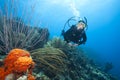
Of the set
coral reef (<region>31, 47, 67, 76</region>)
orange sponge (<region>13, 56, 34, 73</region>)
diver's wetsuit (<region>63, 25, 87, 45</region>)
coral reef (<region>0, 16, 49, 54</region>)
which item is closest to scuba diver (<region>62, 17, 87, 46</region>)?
diver's wetsuit (<region>63, 25, 87, 45</region>)

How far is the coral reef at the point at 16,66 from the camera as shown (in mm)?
3979

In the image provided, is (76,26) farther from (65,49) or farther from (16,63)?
(16,63)

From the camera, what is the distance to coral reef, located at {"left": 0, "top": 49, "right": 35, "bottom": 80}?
3.98 meters

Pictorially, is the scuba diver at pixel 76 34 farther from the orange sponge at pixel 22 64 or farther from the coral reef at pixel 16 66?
the orange sponge at pixel 22 64

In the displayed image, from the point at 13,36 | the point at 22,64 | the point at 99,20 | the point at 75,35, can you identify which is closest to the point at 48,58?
the point at 22,64

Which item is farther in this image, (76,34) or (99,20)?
(99,20)

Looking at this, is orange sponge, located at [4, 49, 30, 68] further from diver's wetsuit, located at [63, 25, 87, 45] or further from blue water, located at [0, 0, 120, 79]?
blue water, located at [0, 0, 120, 79]

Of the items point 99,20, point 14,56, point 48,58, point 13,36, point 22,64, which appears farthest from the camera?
point 99,20

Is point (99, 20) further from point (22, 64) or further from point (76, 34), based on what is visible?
point (22, 64)

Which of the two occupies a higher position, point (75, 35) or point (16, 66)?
point (75, 35)

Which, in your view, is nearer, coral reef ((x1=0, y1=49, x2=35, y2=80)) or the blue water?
coral reef ((x1=0, y1=49, x2=35, y2=80))

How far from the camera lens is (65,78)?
6.70 meters

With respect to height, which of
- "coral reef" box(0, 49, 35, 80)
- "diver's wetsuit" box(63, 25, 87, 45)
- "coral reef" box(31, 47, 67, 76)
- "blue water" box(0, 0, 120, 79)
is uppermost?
"blue water" box(0, 0, 120, 79)

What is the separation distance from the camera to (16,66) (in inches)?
157
